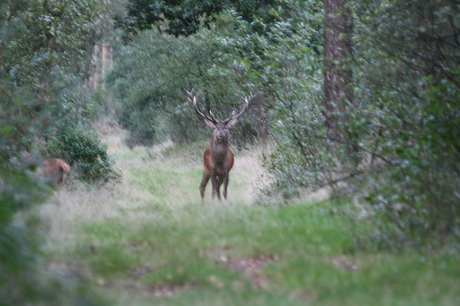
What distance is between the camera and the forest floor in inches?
221

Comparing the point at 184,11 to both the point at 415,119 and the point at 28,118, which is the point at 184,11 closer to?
the point at 28,118

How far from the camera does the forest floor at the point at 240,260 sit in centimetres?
562

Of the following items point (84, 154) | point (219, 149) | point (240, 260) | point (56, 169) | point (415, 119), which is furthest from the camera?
point (84, 154)

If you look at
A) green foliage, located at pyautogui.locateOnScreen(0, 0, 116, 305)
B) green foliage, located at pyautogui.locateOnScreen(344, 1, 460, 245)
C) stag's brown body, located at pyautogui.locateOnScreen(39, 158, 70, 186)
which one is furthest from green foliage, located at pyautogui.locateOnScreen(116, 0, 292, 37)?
green foliage, located at pyautogui.locateOnScreen(344, 1, 460, 245)

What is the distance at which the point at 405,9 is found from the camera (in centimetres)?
850

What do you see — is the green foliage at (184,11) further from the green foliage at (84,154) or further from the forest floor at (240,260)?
the forest floor at (240,260)

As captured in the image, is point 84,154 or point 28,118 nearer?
point 28,118

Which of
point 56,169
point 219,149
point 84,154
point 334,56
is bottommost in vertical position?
point 84,154

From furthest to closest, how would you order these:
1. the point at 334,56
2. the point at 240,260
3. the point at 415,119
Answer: the point at 334,56
the point at 415,119
the point at 240,260

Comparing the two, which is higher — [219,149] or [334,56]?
[334,56]

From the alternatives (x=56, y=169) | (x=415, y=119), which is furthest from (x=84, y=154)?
(x=415, y=119)

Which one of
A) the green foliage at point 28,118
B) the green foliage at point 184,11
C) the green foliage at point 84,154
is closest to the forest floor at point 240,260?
the green foliage at point 28,118

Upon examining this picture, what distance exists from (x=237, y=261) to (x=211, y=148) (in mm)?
8476

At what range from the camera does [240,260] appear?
271 inches
